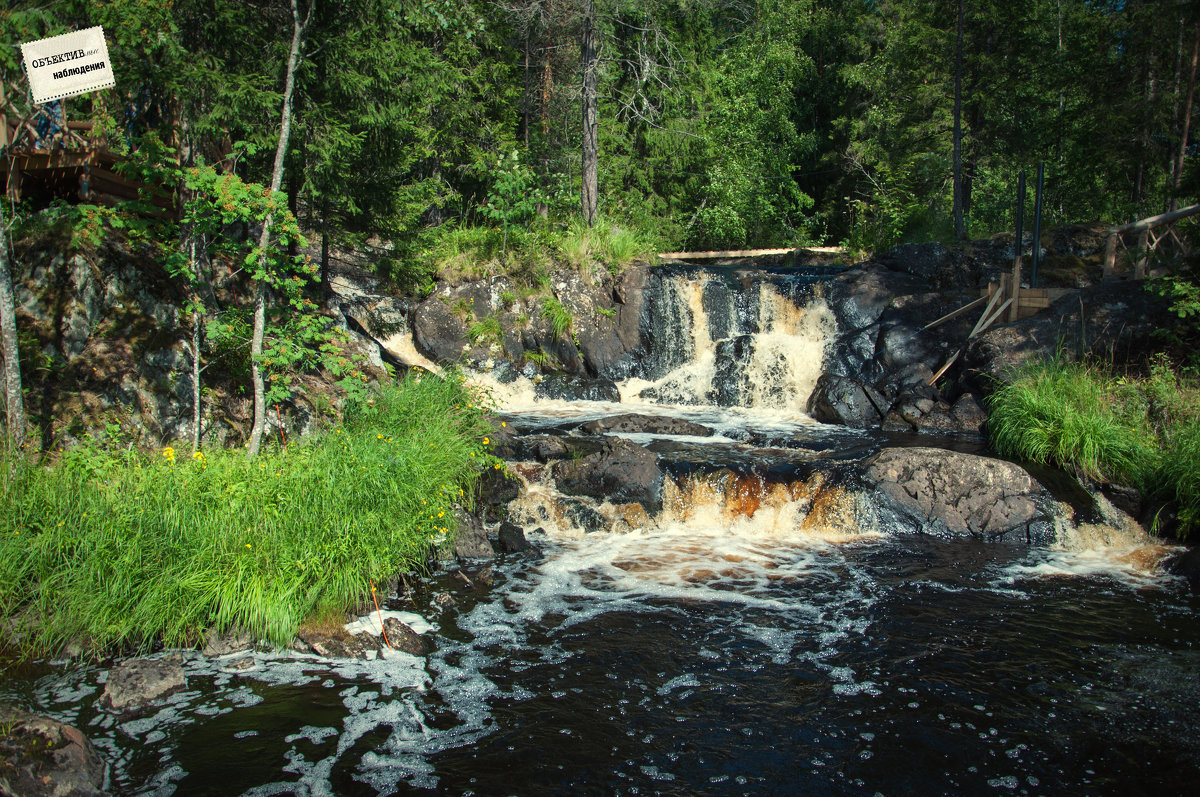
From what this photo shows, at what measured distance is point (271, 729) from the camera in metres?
4.42

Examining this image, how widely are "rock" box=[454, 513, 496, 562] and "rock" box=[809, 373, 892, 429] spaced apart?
283 inches

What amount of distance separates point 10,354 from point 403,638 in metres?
3.67

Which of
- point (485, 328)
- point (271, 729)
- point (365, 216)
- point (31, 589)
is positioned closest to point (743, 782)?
point (271, 729)

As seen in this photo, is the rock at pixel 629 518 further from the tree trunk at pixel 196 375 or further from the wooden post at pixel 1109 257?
the wooden post at pixel 1109 257

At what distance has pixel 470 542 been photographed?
7660 millimetres

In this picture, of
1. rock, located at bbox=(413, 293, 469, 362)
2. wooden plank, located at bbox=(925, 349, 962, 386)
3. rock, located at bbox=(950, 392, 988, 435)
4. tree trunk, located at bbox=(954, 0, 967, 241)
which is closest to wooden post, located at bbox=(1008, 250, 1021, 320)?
wooden plank, located at bbox=(925, 349, 962, 386)

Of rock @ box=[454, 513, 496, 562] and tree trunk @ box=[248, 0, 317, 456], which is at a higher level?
tree trunk @ box=[248, 0, 317, 456]

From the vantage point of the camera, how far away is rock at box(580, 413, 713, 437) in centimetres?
1145

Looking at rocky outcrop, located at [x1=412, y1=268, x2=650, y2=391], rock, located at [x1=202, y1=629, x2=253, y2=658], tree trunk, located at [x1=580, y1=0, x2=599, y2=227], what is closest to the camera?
rock, located at [x1=202, y1=629, x2=253, y2=658]

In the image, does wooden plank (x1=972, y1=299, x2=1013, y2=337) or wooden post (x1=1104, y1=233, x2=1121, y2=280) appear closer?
wooden plank (x1=972, y1=299, x2=1013, y2=337)

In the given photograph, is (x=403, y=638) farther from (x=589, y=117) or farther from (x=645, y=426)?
(x=589, y=117)

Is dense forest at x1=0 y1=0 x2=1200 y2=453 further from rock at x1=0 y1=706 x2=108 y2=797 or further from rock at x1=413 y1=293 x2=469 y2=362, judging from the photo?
rock at x1=0 y1=706 x2=108 y2=797

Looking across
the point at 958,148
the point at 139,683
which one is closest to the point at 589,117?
the point at 958,148

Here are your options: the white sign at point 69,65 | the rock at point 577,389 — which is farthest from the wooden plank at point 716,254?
the white sign at point 69,65
